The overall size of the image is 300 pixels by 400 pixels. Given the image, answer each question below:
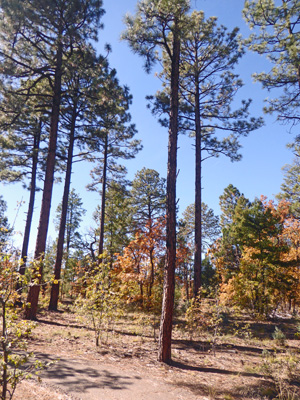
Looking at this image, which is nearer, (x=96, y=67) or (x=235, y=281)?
(x=96, y=67)

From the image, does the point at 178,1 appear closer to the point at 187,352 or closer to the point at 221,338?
the point at 187,352

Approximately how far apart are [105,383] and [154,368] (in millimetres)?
1562

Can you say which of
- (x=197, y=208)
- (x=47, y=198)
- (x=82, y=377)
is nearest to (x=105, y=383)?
(x=82, y=377)

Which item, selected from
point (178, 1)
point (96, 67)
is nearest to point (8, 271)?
point (178, 1)

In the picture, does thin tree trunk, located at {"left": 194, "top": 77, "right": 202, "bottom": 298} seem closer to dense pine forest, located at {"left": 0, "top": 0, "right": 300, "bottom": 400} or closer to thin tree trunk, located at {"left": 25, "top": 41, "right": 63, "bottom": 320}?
dense pine forest, located at {"left": 0, "top": 0, "right": 300, "bottom": 400}

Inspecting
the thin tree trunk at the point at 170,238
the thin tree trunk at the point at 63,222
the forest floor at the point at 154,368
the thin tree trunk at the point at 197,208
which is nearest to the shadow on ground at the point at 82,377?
the forest floor at the point at 154,368

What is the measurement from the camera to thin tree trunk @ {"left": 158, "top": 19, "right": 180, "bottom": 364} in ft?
20.4

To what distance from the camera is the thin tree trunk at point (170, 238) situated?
245 inches

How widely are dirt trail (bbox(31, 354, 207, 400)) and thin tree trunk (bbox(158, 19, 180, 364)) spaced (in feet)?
3.31

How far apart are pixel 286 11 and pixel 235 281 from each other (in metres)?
12.7

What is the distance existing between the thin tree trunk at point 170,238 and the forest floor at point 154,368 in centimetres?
53

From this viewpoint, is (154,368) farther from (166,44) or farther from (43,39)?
(43,39)

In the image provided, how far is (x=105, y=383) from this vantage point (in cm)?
450

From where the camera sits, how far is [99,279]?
7105mm
